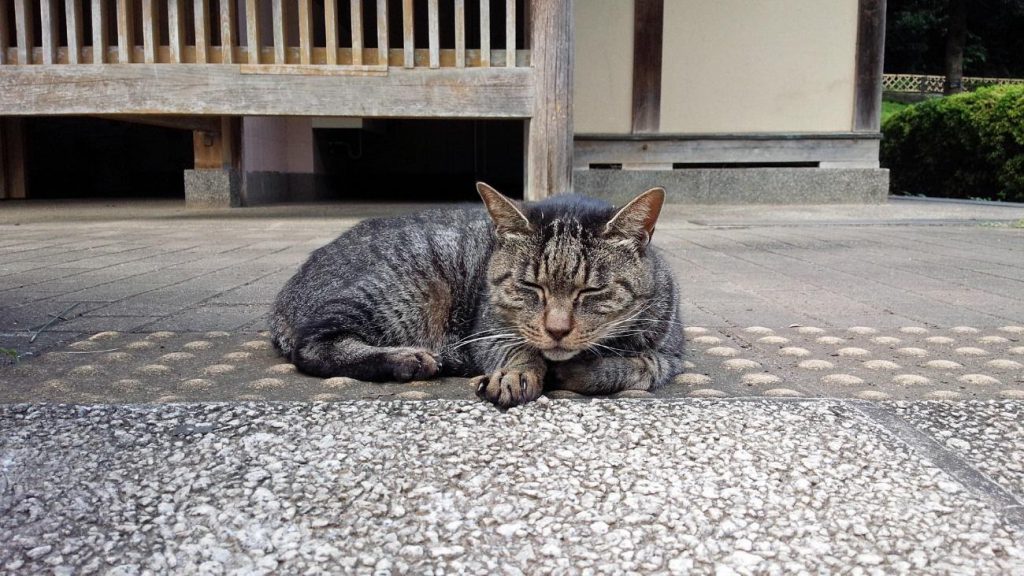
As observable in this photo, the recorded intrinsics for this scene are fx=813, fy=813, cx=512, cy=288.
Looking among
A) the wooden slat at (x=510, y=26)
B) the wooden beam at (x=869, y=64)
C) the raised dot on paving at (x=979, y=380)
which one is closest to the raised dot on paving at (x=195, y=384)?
the raised dot on paving at (x=979, y=380)

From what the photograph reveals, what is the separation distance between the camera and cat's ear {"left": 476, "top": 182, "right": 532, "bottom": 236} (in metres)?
2.17

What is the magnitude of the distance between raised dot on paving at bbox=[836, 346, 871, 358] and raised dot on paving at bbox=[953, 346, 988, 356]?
0.28 meters

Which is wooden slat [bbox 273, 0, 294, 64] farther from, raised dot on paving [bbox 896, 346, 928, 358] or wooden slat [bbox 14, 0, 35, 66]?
raised dot on paving [bbox 896, 346, 928, 358]

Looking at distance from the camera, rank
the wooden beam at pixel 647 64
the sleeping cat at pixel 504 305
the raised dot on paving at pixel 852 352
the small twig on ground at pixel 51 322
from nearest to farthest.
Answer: the sleeping cat at pixel 504 305
the raised dot on paving at pixel 852 352
the small twig on ground at pixel 51 322
the wooden beam at pixel 647 64

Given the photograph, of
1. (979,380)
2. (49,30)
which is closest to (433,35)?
(49,30)

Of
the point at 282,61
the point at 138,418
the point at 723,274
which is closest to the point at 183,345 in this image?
the point at 138,418

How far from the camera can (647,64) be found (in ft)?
29.7

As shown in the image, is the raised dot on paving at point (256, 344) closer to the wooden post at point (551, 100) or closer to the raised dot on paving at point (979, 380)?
the raised dot on paving at point (979, 380)

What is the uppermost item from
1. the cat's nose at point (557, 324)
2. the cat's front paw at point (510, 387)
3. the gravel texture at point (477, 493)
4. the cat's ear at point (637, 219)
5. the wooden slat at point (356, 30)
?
the wooden slat at point (356, 30)

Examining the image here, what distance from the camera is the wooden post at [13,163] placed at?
33.4 feet

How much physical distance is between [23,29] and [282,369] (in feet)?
16.4

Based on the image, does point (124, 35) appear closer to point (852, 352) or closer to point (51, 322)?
point (51, 322)

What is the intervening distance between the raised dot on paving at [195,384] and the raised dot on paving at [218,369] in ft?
0.28

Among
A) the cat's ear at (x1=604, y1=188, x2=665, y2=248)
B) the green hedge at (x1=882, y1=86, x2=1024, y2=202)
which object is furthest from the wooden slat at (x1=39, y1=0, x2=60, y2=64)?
the green hedge at (x1=882, y1=86, x2=1024, y2=202)
